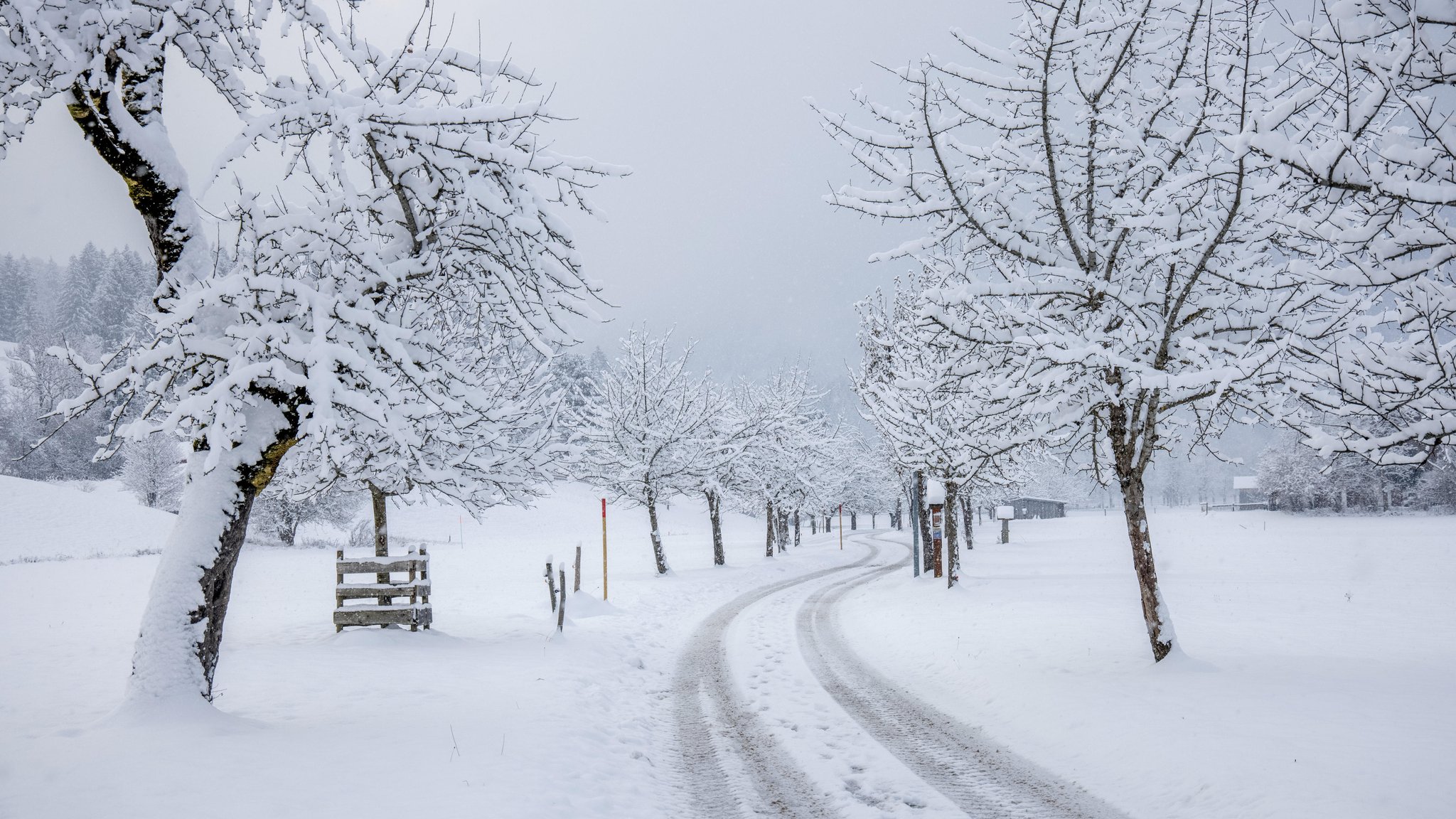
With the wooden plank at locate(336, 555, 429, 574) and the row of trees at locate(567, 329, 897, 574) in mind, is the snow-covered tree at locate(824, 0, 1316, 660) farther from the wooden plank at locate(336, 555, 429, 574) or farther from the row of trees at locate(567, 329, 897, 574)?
the row of trees at locate(567, 329, 897, 574)

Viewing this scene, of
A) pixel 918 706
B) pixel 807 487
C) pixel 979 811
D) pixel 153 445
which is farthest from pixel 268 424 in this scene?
pixel 153 445

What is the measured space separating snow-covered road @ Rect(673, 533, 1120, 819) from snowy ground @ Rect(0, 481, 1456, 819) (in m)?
0.06

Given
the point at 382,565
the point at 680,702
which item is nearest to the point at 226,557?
the point at 680,702

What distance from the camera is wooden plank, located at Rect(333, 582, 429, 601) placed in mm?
11070

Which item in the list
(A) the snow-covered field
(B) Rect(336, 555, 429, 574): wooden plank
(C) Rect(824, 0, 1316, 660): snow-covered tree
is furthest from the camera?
(B) Rect(336, 555, 429, 574): wooden plank

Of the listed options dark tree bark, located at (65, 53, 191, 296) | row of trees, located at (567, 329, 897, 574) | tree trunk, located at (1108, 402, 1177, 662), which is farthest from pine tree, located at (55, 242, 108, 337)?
tree trunk, located at (1108, 402, 1177, 662)

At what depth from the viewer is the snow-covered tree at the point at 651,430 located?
85.0 feet

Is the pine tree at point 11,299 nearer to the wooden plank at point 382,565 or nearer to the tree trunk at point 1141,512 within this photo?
the wooden plank at point 382,565

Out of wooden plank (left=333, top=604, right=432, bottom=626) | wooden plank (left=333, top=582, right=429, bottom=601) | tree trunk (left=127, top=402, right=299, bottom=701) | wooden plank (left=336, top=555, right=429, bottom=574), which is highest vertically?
tree trunk (left=127, top=402, right=299, bottom=701)

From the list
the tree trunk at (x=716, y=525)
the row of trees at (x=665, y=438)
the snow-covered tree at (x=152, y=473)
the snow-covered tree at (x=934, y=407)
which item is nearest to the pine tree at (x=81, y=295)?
the snow-covered tree at (x=152, y=473)

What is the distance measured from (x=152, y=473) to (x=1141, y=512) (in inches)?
2135

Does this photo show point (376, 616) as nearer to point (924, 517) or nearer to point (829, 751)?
point (829, 751)

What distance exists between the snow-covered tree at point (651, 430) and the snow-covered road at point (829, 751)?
1471 cm

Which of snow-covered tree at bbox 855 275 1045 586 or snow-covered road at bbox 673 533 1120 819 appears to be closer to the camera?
snow-covered road at bbox 673 533 1120 819
